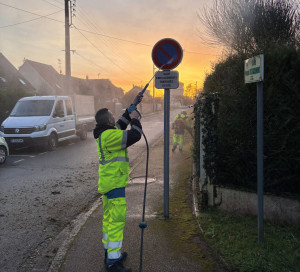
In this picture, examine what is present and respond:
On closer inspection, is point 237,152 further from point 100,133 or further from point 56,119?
point 56,119

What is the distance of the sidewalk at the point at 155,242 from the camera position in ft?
11.6

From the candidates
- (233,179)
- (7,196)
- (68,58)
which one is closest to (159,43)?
(233,179)

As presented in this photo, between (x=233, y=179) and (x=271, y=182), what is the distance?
63 cm

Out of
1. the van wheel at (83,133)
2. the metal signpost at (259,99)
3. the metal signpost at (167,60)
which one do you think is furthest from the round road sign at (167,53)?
the van wheel at (83,133)

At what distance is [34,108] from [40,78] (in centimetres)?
3582

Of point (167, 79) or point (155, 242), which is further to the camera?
point (167, 79)

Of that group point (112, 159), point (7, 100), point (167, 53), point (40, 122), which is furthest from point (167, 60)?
point (7, 100)

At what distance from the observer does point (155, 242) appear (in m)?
4.12

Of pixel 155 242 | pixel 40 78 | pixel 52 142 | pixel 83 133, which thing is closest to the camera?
pixel 155 242

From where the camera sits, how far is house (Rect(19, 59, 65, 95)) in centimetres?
4586

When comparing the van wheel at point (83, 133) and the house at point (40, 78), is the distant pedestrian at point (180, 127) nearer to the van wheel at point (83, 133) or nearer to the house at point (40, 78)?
the van wheel at point (83, 133)

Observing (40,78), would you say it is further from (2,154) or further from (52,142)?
(2,154)

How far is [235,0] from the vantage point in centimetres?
1126

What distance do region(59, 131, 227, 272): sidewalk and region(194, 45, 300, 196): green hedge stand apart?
104 cm
